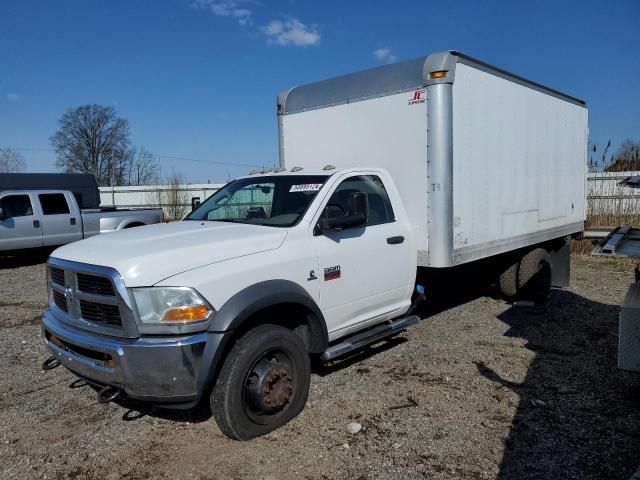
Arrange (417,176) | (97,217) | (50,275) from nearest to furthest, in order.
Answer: (50,275) → (417,176) → (97,217)

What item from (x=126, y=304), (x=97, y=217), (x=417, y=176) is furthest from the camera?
(x=97, y=217)

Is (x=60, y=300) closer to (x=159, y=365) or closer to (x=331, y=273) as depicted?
(x=159, y=365)

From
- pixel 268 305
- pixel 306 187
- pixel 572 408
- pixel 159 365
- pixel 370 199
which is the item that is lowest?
pixel 572 408

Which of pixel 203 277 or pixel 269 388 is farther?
pixel 269 388

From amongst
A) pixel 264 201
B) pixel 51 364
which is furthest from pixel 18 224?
pixel 264 201

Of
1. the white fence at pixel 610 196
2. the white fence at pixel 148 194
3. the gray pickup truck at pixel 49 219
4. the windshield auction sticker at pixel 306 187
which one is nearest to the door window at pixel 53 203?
the gray pickup truck at pixel 49 219

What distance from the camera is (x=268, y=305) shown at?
3664mm

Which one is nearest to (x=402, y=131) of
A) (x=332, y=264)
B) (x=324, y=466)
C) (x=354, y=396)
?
(x=332, y=264)

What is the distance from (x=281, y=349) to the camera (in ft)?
12.5

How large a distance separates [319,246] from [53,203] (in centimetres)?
1140

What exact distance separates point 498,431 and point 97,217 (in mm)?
12417

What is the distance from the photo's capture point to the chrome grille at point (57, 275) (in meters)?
3.83

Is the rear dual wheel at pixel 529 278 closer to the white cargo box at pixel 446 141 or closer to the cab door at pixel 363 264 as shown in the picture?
the white cargo box at pixel 446 141

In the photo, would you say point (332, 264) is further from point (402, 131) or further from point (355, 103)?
point (355, 103)
